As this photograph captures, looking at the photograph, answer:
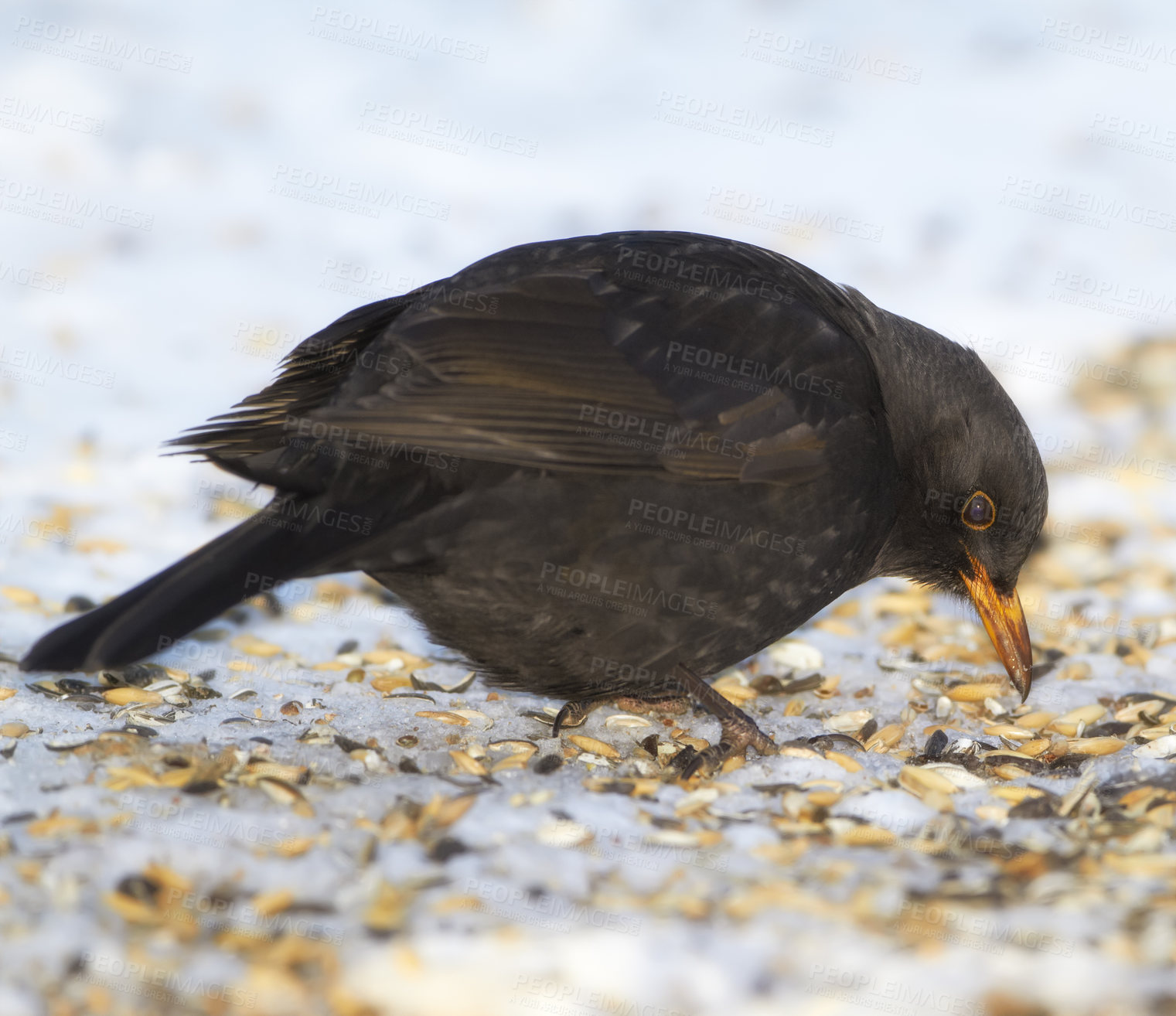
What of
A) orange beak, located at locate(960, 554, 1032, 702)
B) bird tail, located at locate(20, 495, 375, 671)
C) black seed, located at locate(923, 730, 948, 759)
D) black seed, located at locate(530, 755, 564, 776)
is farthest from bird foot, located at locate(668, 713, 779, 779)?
bird tail, located at locate(20, 495, 375, 671)

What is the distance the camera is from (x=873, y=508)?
399cm

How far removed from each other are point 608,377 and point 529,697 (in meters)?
1.59

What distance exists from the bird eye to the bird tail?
2.04 metres

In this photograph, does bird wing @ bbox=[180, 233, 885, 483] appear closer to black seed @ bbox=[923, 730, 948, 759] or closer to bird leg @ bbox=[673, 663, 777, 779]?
bird leg @ bbox=[673, 663, 777, 779]

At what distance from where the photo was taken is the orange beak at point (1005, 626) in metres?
4.36

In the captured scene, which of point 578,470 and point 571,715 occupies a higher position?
point 578,470

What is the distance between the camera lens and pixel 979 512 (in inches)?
166

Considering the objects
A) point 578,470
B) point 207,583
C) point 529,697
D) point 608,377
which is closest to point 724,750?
point 529,697

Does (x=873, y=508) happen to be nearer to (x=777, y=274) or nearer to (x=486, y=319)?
(x=777, y=274)

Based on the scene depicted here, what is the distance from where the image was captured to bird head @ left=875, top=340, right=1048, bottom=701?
13.7 ft

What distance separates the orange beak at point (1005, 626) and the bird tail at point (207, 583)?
2.18 m

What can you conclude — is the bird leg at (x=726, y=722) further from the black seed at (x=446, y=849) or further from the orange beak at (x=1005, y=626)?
the black seed at (x=446, y=849)

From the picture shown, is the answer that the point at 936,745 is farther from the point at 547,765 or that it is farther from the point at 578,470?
the point at 578,470

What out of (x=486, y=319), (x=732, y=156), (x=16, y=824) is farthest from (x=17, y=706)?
(x=732, y=156)
